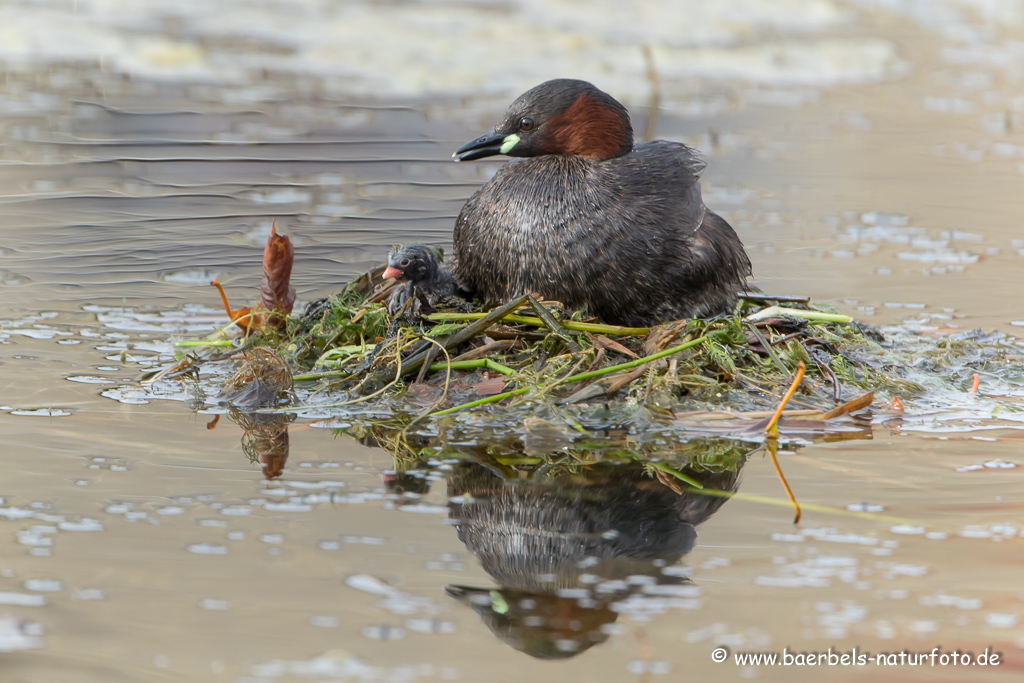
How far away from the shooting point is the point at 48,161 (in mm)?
9383

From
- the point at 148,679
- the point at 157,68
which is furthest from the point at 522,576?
the point at 157,68

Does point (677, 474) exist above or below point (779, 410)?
below

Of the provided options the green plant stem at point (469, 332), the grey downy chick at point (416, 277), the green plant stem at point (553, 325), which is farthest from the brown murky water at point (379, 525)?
the green plant stem at point (553, 325)

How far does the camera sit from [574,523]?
381cm

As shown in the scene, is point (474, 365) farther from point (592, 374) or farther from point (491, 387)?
point (592, 374)

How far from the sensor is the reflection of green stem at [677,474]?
13.6 feet

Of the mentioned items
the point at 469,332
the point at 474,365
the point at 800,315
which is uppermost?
the point at 800,315

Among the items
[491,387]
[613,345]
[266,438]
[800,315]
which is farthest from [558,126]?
[266,438]

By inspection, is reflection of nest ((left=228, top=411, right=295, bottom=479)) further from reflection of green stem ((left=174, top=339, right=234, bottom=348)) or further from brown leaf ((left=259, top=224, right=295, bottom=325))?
brown leaf ((left=259, top=224, right=295, bottom=325))

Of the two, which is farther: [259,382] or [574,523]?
[259,382]

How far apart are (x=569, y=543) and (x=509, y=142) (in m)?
2.28

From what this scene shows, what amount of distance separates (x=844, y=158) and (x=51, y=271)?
6734 mm

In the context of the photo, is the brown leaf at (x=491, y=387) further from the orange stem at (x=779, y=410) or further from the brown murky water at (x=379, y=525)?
the orange stem at (x=779, y=410)

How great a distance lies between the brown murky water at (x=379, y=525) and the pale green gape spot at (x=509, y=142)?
154cm
